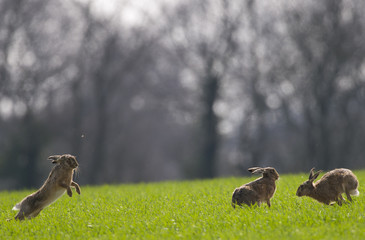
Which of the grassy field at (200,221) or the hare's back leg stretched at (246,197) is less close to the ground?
the hare's back leg stretched at (246,197)

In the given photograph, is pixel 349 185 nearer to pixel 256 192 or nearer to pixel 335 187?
pixel 335 187

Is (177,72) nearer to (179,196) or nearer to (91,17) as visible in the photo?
(91,17)

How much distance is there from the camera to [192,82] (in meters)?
32.3

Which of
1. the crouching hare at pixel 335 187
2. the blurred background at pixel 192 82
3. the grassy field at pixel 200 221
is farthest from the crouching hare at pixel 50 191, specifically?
the blurred background at pixel 192 82

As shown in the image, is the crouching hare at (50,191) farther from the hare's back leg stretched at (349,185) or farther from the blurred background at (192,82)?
the blurred background at (192,82)

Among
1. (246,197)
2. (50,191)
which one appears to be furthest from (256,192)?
(50,191)

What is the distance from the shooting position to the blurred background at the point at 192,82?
95.3 feet

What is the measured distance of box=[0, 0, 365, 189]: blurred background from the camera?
95.3 feet

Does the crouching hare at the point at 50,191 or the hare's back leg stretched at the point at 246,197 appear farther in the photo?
the crouching hare at the point at 50,191

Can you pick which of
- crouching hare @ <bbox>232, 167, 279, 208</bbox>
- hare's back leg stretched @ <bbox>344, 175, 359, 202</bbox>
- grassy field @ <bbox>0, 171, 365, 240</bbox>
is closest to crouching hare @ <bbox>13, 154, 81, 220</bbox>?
grassy field @ <bbox>0, 171, 365, 240</bbox>

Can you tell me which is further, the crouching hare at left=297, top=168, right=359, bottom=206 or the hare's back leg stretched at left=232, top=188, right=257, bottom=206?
the hare's back leg stretched at left=232, top=188, right=257, bottom=206

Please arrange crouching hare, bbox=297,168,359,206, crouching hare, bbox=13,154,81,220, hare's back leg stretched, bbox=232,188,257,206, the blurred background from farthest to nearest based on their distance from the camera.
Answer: the blurred background < crouching hare, bbox=13,154,81,220 < hare's back leg stretched, bbox=232,188,257,206 < crouching hare, bbox=297,168,359,206

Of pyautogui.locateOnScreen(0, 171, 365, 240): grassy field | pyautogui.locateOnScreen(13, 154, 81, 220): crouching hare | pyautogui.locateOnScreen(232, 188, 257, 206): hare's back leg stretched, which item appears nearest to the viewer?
pyautogui.locateOnScreen(0, 171, 365, 240): grassy field

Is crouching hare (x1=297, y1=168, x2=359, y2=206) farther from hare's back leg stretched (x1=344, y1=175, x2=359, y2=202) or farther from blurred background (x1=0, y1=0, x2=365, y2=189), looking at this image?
blurred background (x1=0, y1=0, x2=365, y2=189)
